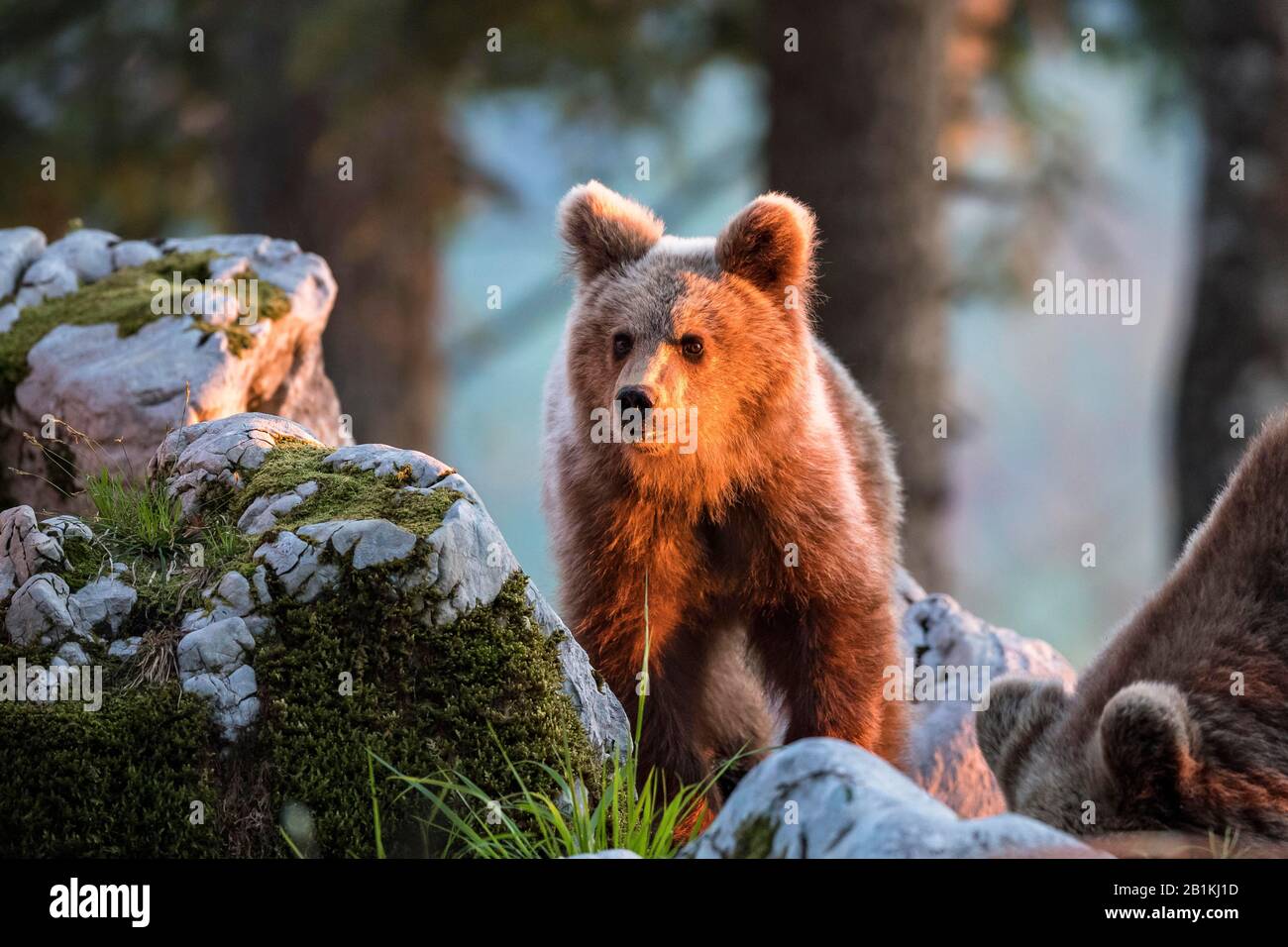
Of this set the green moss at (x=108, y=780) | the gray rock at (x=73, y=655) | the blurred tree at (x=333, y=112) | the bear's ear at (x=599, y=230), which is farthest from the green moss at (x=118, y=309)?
the blurred tree at (x=333, y=112)

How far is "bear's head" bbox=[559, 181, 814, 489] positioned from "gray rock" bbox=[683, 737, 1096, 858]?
5.55 ft

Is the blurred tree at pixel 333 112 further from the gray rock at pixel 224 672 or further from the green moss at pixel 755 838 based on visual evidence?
the green moss at pixel 755 838

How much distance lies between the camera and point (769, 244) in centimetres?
571

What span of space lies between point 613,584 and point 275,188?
1101cm

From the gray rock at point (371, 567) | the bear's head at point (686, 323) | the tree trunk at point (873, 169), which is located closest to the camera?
the gray rock at point (371, 567)

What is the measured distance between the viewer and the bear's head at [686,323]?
5320 millimetres

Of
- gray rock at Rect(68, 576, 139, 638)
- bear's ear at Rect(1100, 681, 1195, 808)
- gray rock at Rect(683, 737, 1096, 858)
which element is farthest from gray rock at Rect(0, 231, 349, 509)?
bear's ear at Rect(1100, 681, 1195, 808)

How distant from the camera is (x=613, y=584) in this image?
17.8ft

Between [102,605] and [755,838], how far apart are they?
2.18 meters

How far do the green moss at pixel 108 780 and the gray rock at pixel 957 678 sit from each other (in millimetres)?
3036

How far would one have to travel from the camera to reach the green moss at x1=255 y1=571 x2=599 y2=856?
4.25 meters

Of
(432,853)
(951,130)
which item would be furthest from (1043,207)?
(432,853)

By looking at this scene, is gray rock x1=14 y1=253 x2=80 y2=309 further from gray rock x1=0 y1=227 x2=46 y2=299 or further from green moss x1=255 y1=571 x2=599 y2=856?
green moss x1=255 y1=571 x2=599 y2=856

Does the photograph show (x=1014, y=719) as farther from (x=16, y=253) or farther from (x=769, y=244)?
(x=16, y=253)
